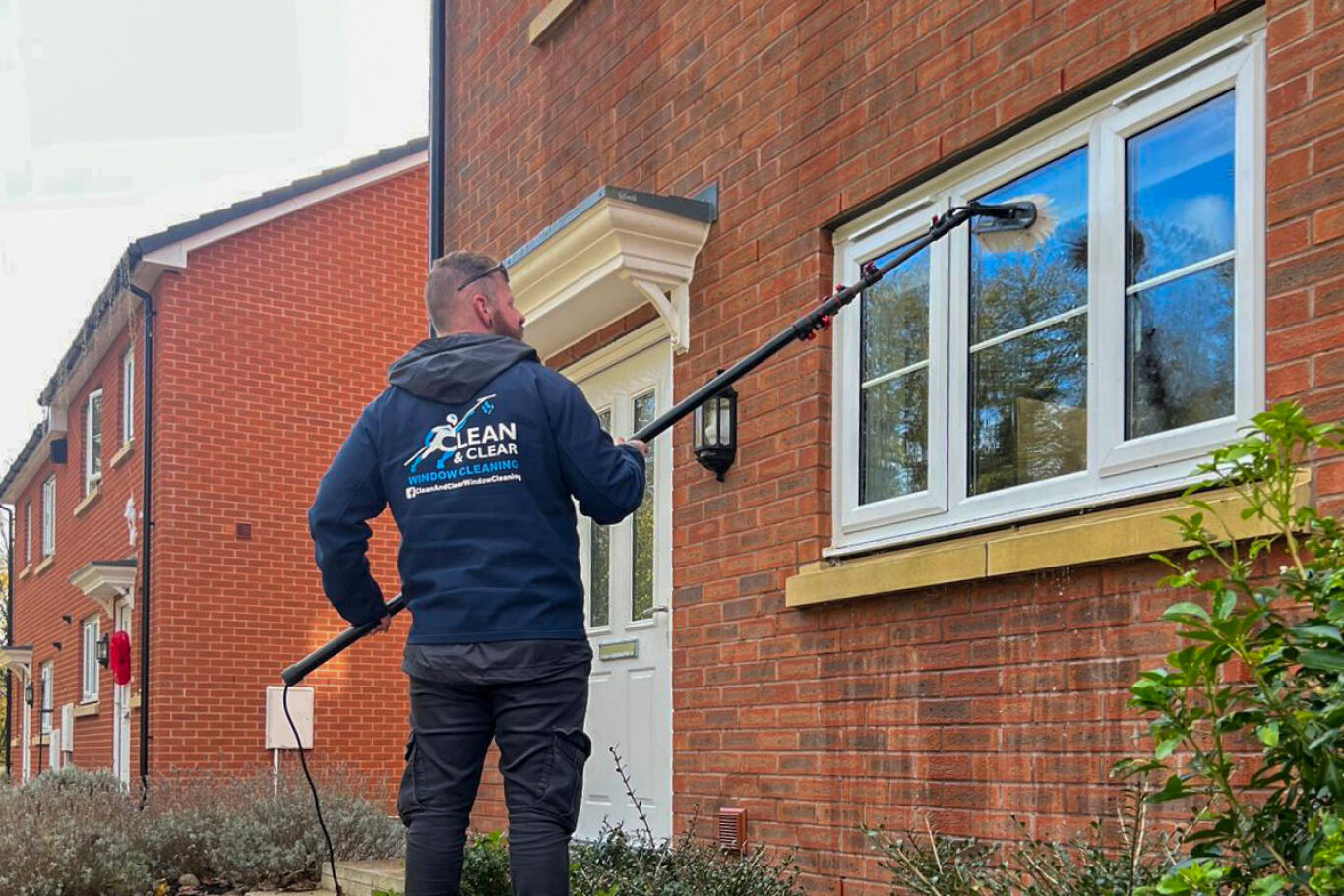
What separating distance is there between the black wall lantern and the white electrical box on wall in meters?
10.1

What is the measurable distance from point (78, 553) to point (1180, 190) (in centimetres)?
1916

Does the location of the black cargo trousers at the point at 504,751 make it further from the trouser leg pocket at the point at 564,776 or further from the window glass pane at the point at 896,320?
the window glass pane at the point at 896,320

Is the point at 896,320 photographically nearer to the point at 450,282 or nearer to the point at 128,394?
the point at 450,282

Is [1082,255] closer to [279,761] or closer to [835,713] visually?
[835,713]

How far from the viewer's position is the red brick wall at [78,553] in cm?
1739

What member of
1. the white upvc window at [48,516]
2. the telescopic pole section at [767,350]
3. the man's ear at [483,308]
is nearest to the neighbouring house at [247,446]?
the white upvc window at [48,516]

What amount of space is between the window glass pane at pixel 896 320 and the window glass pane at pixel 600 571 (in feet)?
6.94

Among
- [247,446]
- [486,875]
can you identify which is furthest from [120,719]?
[486,875]

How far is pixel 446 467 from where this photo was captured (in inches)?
149

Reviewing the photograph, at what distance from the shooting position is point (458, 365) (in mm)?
3799

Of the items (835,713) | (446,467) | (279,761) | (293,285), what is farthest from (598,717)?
(293,285)

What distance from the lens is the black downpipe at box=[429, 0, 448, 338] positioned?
29.4 ft

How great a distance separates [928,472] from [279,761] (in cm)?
1205

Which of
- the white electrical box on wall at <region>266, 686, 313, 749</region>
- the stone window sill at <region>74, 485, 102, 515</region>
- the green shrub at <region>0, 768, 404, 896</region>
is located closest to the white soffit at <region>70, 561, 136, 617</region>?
the stone window sill at <region>74, 485, 102, 515</region>
